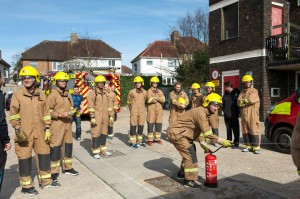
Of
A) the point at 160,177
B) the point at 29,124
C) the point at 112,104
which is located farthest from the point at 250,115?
the point at 29,124

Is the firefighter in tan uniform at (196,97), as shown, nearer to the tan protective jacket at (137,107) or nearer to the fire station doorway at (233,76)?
the tan protective jacket at (137,107)

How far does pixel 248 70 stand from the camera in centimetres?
1542

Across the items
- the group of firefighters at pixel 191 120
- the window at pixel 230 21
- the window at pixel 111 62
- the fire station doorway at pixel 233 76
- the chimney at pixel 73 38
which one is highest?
the chimney at pixel 73 38

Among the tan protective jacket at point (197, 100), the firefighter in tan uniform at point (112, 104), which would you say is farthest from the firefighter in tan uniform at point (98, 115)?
the tan protective jacket at point (197, 100)

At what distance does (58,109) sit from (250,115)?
502cm

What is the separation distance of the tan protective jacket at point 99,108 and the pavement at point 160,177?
842mm

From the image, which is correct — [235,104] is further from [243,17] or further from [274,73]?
[243,17]

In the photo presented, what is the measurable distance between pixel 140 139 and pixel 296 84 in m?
9.27

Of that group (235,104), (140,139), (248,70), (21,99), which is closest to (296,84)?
(248,70)

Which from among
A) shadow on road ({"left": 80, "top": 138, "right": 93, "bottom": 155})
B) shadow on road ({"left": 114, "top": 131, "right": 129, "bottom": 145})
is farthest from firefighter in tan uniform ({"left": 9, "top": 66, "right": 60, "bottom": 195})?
shadow on road ({"left": 114, "top": 131, "right": 129, "bottom": 145})

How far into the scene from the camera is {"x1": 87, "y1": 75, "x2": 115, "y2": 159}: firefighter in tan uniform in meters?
7.77

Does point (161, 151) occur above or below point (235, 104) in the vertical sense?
below

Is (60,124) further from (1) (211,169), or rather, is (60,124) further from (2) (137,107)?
(2) (137,107)

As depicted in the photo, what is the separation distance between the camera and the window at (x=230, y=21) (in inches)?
648
